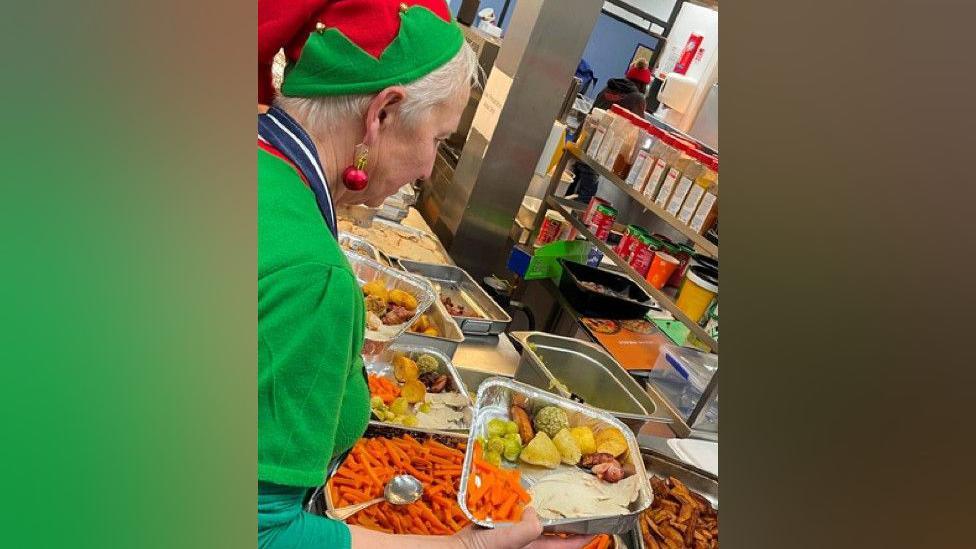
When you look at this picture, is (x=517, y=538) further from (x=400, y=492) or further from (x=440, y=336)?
(x=440, y=336)

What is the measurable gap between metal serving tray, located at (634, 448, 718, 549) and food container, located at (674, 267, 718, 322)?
3.38ft

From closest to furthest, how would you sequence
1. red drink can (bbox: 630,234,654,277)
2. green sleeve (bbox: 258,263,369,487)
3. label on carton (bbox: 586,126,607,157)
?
green sleeve (bbox: 258,263,369,487) → red drink can (bbox: 630,234,654,277) → label on carton (bbox: 586,126,607,157)

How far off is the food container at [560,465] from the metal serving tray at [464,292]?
2.78 feet

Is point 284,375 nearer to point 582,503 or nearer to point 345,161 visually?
point 345,161

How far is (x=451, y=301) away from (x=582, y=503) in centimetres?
169

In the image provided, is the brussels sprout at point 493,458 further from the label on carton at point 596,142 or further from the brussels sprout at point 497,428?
the label on carton at point 596,142

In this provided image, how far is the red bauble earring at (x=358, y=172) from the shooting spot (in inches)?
57.6

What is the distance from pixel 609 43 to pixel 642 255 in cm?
994

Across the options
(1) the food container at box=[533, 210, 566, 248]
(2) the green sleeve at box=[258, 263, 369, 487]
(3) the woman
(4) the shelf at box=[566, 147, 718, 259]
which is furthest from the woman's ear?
(1) the food container at box=[533, 210, 566, 248]

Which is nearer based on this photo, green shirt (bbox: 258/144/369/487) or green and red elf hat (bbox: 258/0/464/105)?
green shirt (bbox: 258/144/369/487)

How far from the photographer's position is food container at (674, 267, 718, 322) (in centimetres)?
341

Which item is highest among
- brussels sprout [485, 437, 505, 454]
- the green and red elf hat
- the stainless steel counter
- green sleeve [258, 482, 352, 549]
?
the green and red elf hat

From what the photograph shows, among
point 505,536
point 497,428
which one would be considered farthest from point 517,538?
point 497,428

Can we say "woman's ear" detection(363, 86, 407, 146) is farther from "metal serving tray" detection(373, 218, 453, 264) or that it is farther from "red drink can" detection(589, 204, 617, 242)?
"red drink can" detection(589, 204, 617, 242)
